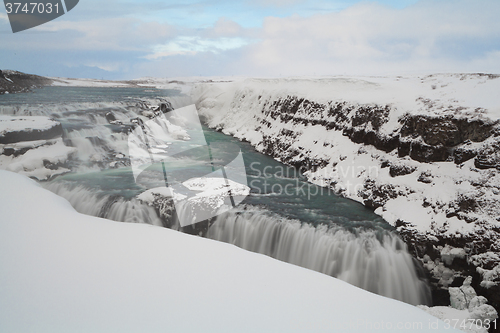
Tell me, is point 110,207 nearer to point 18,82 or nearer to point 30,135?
point 30,135

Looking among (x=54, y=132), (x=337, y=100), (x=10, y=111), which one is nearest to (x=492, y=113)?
(x=337, y=100)

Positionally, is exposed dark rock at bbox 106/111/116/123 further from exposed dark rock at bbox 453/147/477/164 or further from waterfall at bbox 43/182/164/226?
exposed dark rock at bbox 453/147/477/164

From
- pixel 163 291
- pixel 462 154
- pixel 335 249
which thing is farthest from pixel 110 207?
pixel 462 154

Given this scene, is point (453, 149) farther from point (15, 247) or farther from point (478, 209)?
point (15, 247)

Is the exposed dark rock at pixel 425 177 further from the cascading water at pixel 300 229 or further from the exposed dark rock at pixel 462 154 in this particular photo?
the cascading water at pixel 300 229

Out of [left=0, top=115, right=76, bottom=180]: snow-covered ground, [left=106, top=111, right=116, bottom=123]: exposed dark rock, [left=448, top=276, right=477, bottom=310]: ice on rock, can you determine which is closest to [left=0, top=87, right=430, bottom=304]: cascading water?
[left=448, top=276, right=477, bottom=310]: ice on rock
